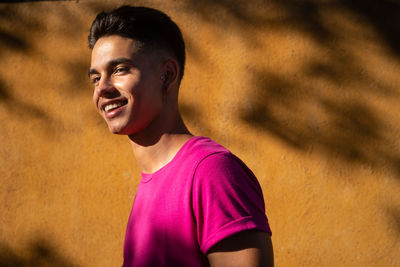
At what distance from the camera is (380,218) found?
2.25m

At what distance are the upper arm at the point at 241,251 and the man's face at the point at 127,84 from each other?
1.77 ft

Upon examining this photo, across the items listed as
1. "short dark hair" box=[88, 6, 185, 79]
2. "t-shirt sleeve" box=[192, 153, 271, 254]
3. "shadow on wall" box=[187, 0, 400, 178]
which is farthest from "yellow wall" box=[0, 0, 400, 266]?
"t-shirt sleeve" box=[192, 153, 271, 254]

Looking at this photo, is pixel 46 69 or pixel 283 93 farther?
pixel 46 69

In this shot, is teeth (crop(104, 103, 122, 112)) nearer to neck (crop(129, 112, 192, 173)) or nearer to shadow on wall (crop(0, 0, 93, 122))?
neck (crop(129, 112, 192, 173))

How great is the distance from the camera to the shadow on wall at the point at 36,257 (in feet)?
8.57

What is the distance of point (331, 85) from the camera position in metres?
2.34

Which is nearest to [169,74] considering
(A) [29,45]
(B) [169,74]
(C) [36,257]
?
(B) [169,74]

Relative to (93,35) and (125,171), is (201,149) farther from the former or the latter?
(125,171)

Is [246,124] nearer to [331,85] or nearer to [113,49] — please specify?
[331,85]

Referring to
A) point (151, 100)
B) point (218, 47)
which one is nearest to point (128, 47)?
point (151, 100)

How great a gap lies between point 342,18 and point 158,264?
189 centimetres

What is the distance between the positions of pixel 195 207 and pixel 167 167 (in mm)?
256

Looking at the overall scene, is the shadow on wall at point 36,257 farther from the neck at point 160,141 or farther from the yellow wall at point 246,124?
the neck at point 160,141

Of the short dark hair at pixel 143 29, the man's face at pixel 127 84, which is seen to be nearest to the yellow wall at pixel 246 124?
the short dark hair at pixel 143 29
